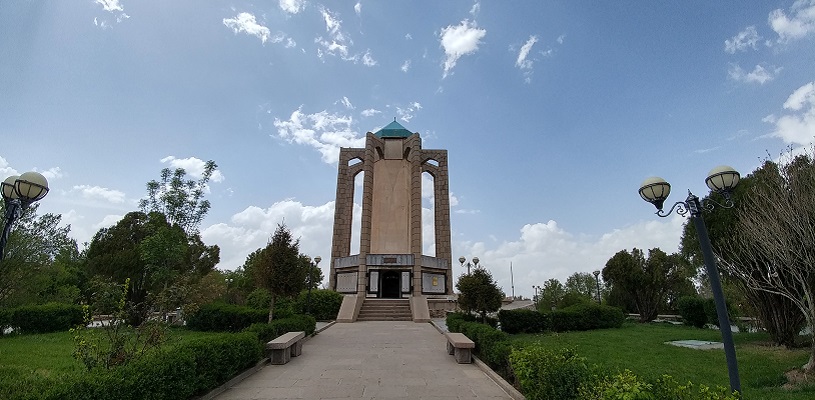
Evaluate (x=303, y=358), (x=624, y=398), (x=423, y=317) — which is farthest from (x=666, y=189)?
(x=423, y=317)

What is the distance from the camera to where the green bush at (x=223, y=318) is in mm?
14602

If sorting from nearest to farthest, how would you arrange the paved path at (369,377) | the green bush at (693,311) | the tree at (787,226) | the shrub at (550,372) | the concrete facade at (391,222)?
the shrub at (550,372), the paved path at (369,377), the tree at (787,226), the green bush at (693,311), the concrete facade at (391,222)

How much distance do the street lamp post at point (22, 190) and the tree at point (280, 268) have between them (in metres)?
7.46

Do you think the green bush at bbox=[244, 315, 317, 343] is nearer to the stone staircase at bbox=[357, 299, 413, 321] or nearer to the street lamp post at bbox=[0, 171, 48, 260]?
the street lamp post at bbox=[0, 171, 48, 260]

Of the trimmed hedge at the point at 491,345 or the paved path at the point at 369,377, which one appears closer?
the paved path at the point at 369,377

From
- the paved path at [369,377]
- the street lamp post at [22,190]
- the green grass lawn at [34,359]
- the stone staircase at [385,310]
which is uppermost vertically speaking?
the street lamp post at [22,190]

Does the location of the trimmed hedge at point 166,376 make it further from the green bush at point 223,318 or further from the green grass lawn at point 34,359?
the green bush at point 223,318

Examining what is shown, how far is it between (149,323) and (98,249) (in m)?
17.3

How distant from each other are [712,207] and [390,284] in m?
25.6

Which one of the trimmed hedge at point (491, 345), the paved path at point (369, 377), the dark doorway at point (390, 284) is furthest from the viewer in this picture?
the dark doorway at point (390, 284)

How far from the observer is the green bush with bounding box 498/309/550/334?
15.5 metres

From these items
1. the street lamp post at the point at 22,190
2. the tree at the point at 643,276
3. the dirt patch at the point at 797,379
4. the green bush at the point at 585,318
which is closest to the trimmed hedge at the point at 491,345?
the dirt patch at the point at 797,379

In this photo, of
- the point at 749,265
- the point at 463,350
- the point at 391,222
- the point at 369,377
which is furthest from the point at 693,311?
the point at 391,222

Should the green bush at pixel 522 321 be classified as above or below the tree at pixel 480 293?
below
